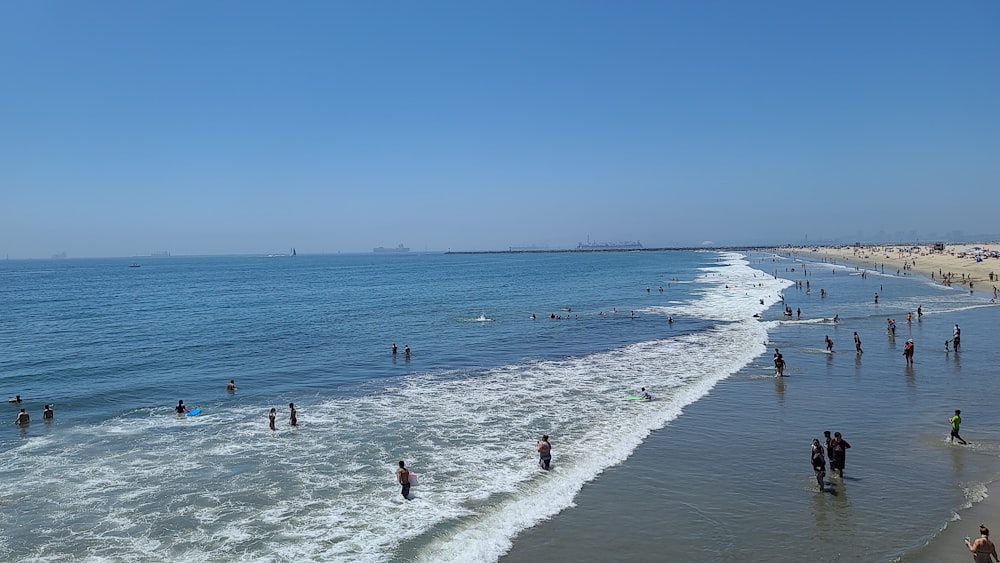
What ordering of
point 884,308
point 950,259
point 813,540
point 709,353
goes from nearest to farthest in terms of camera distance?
point 813,540
point 709,353
point 884,308
point 950,259

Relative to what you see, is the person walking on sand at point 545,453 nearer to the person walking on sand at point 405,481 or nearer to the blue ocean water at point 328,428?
the blue ocean water at point 328,428

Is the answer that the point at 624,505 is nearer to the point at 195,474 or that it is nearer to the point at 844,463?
the point at 844,463

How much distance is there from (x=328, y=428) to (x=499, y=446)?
755 cm

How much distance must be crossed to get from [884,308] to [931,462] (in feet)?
152

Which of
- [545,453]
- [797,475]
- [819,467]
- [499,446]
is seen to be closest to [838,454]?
[819,467]

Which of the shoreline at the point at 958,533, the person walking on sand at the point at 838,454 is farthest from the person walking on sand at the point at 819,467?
the shoreline at the point at 958,533

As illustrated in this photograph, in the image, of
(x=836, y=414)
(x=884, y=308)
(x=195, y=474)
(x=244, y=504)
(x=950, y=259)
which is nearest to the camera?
(x=244, y=504)

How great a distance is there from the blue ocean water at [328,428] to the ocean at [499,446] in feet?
0.38

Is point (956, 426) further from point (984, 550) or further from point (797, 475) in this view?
point (984, 550)

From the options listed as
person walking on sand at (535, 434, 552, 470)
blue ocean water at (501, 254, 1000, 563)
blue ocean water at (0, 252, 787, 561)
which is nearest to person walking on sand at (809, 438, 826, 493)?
blue ocean water at (501, 254, 1000, 563)

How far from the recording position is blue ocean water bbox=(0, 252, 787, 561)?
52.1ft

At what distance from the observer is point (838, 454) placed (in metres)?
17.3

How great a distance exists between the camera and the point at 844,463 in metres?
17.6

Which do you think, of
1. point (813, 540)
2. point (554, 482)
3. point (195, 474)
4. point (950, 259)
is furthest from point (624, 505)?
point (950, 259)
